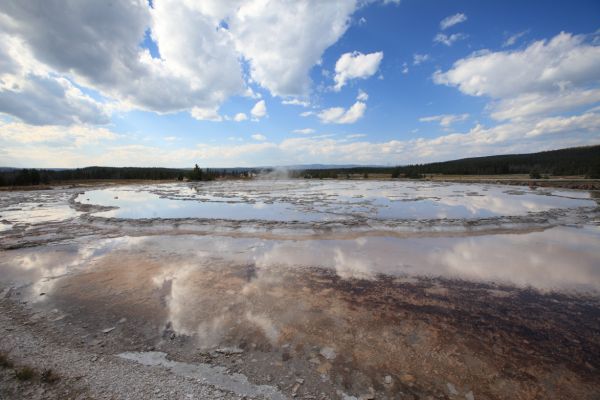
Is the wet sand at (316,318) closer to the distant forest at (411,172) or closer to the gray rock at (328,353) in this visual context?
the gray rock at (328,353)

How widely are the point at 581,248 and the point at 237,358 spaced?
11037 mm

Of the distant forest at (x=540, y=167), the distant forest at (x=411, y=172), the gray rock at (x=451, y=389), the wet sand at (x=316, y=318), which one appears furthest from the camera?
the distant forest at (x=540, y=167)

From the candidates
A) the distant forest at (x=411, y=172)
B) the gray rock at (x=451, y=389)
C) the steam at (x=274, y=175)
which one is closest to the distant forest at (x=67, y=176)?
the distant forest at (x=411, y=172)

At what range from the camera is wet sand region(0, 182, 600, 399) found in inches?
133

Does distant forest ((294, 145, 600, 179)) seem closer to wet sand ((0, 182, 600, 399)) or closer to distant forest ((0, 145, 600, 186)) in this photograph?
distant forest ((0, 145, 600, 186))

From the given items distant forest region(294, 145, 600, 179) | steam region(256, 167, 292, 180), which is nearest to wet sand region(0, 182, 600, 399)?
distant forest region(294, 145, 600, 179)

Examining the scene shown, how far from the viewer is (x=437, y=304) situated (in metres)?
5.31

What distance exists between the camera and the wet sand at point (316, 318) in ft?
11.1

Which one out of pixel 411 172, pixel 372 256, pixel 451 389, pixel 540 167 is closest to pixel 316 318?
pixel 451 389

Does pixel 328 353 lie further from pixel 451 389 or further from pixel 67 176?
pixel 67 176

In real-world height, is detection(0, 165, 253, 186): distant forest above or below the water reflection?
above

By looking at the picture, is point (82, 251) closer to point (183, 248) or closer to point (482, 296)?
point (183, 248)

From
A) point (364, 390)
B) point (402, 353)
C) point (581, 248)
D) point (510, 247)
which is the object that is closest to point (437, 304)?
point (402, 353)

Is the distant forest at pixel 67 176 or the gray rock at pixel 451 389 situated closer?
the gray rock at pixel 451 389
